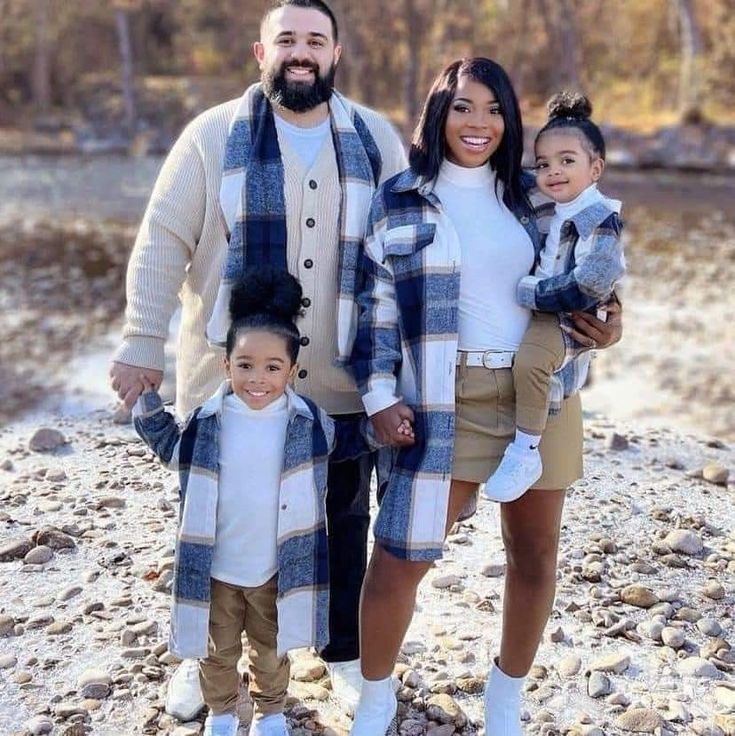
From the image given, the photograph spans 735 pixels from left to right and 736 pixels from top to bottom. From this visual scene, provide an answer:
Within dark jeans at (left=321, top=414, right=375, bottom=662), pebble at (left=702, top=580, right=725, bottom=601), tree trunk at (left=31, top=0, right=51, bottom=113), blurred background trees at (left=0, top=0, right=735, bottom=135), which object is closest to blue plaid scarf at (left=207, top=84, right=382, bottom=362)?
dark jeans at (left=321, top=414, right=375, bottom=662)

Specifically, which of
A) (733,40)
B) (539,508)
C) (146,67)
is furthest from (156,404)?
(146,67)

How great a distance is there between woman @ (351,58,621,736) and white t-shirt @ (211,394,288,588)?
252mm

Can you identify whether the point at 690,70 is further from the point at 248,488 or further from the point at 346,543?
the point at 248,488

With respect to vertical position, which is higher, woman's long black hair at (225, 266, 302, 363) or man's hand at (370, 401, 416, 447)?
woman's long black hair at (225, 266, 302, 363)

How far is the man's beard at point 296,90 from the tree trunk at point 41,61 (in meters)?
34.6

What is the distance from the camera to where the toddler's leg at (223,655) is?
2.61 m

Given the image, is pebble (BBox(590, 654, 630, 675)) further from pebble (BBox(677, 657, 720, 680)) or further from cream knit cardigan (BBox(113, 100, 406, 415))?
cream knit cardigan (BBox(113, 100, 406, 415))

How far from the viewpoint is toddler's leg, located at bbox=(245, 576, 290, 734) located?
2625 millimetres

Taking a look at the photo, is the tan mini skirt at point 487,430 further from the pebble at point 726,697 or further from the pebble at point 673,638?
the pebble at point 673,638

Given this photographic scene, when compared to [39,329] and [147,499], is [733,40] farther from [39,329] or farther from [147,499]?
[147,499]

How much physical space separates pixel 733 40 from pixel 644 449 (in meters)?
26.6

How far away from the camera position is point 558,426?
2562mm

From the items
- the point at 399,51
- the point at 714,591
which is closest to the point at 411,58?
the point at 399,51

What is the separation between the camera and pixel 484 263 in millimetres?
2480
